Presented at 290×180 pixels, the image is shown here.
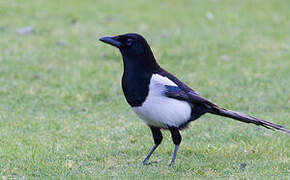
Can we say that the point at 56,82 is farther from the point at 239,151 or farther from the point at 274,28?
the point at 274,28

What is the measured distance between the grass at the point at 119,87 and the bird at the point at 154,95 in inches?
17.4

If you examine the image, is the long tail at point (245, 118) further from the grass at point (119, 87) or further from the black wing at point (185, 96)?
the grass at point (119, 87)

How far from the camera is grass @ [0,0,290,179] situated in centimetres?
546

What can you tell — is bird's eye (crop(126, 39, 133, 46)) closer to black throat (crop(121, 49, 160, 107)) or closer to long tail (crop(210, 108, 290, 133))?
black throat (crop(121, 49, 160, 107))

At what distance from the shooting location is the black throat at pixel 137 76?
5145 mm

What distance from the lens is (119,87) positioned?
856 centimetres

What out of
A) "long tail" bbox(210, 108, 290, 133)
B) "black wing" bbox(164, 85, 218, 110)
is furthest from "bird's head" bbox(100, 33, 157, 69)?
"long tail" bbox(210, 108, 290, 133)

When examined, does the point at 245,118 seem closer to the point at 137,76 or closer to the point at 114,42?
the point at 137,76

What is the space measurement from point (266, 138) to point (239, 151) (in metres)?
0.64

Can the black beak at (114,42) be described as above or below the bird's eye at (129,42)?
below

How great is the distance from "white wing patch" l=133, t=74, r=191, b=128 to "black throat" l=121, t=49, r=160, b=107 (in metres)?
0.05

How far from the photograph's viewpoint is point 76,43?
417 inches

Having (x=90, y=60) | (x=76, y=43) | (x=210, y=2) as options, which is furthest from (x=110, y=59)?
(x=210, y=2)

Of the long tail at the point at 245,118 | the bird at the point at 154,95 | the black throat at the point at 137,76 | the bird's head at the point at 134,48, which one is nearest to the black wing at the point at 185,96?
the bird at the point at 154,95
